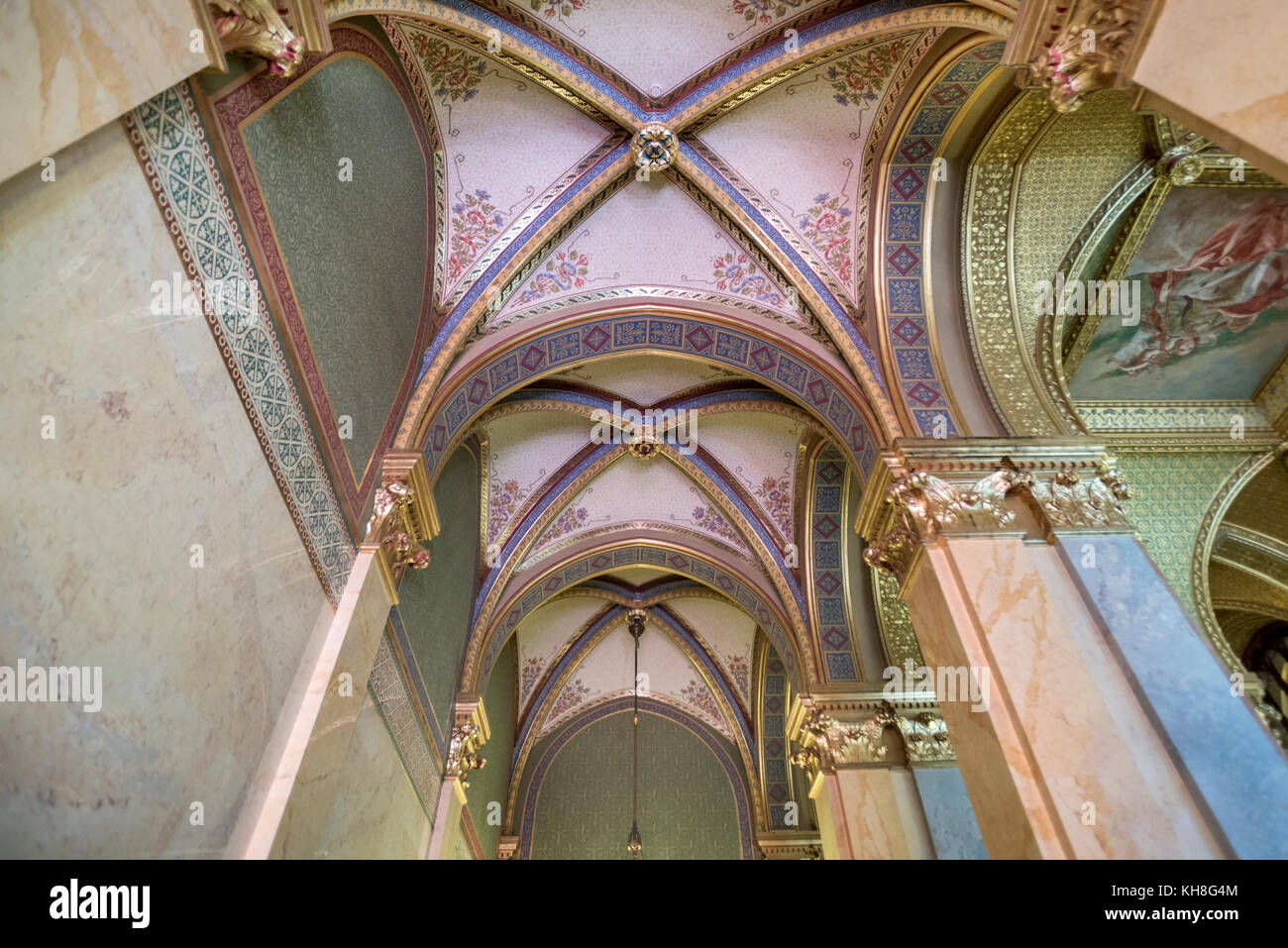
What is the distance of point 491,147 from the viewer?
256 inches

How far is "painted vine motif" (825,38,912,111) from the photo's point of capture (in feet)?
18.8

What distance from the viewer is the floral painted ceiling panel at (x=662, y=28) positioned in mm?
5828

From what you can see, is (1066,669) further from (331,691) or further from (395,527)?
(395,527)

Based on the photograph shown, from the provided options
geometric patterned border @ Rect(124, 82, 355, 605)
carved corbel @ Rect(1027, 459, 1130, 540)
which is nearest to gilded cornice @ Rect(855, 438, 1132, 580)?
carved corbel @ Rect(1027, 459, 1130, 540)

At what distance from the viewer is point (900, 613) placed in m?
8.34

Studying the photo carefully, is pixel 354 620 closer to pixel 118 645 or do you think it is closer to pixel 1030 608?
pixel 118 645

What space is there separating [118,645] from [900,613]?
7.38 m

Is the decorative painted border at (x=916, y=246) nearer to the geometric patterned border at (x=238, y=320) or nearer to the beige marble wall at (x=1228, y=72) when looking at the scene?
the beige marble wall at (x=1228, y=72)

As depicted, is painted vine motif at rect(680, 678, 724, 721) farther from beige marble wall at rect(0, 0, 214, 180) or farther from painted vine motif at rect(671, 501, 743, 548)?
beige marble wall at rect(0, 0, 214, 180)

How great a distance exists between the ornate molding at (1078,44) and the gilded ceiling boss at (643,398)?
23 mm

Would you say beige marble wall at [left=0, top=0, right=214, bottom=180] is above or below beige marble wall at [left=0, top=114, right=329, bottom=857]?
above

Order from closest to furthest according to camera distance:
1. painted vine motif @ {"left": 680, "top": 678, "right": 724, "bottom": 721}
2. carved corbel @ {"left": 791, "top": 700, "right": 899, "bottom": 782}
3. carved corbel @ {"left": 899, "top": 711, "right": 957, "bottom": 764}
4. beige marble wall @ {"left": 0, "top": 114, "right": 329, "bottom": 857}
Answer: beige marble wall @ {"left": 0, "top": 114, "right": 329, "bottom": 857}, carved corbel @ {"left": 899, "top": 711, "right": 957, "bottom": 764}, carved corbel @ {"left": 791, "top": 700, "right": 899, "bottom": 782}, painted vine motif @ {"left": 680, "top": 678, "right": 724, "bottom": 721}

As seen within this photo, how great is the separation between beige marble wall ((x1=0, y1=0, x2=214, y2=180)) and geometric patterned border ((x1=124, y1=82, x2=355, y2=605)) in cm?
33
